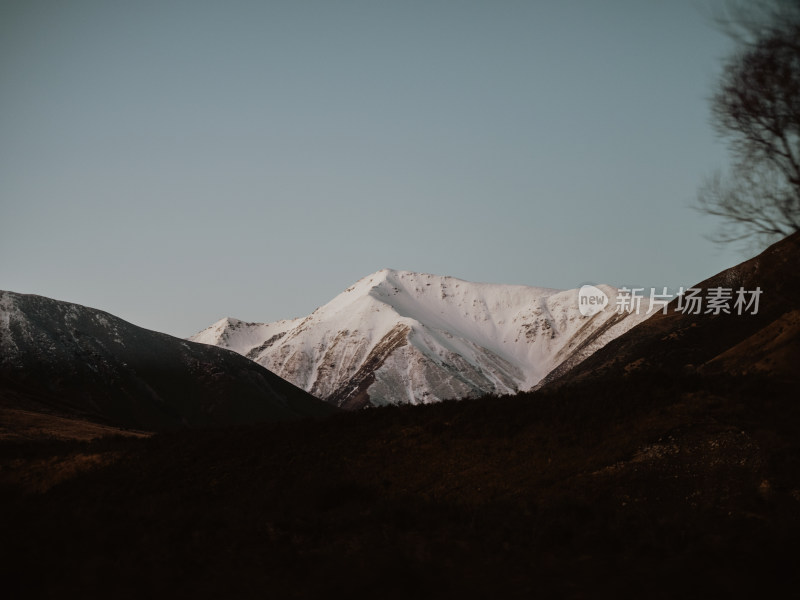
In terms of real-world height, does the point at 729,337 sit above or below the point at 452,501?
above

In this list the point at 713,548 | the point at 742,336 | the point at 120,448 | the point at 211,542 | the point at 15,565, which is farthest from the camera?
the point at 742,336

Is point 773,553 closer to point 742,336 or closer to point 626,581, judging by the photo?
point 626,581

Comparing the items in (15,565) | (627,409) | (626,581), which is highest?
(627,409)

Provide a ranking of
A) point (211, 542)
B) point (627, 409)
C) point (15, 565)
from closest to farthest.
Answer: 1. point (15, 565)
2. point (211, 542)
3. point (627, 409)

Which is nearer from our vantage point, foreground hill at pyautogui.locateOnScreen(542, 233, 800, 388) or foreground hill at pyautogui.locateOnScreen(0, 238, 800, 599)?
foreground hill at pyautogui.locateOnScreen(0, 238, 800, 599)

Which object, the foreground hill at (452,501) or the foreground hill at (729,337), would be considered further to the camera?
the foreground hill at (729,337)

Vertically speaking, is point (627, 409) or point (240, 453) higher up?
point (627, 409)

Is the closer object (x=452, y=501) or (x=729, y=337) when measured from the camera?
(x=452, y=501)

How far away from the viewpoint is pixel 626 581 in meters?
14.5

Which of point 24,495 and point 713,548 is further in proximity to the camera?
point 24,495

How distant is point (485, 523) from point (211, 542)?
658cm

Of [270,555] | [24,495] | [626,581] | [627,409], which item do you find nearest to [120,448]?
[24,495]

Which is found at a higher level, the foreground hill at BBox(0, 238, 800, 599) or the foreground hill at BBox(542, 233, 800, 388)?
the foreground hill at BBox(542, 233, 800, 388)

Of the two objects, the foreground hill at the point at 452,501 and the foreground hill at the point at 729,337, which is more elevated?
the foreground hill at the point at 729,337
